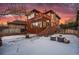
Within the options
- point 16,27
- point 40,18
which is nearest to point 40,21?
point 40,18

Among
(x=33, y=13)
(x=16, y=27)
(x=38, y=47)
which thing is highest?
(x=33, y=13)

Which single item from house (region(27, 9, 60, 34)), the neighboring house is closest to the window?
house (region(27, 9, 60, 34))

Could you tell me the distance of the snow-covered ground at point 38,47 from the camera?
176 cm

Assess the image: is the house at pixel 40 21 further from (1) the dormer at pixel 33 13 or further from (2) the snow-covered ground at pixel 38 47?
(2) the snow-covered ground at pixel 38 47

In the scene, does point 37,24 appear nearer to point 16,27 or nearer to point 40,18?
point 40,18

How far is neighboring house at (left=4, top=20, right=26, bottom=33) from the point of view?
1768 mm

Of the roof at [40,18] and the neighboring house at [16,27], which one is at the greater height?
the roof at [40,18]

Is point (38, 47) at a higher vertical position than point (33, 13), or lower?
lower

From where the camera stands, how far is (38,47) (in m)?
1.76

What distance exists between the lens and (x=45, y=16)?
1783 millimetres

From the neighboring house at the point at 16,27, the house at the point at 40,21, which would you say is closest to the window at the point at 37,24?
the house at the point at 40,21

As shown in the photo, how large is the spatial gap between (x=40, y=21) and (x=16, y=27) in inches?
10.3

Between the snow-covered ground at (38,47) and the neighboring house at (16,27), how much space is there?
2.5 inches

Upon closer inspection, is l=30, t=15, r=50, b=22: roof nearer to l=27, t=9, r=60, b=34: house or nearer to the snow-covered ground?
l=27, t=9, r=60, b=34: house
